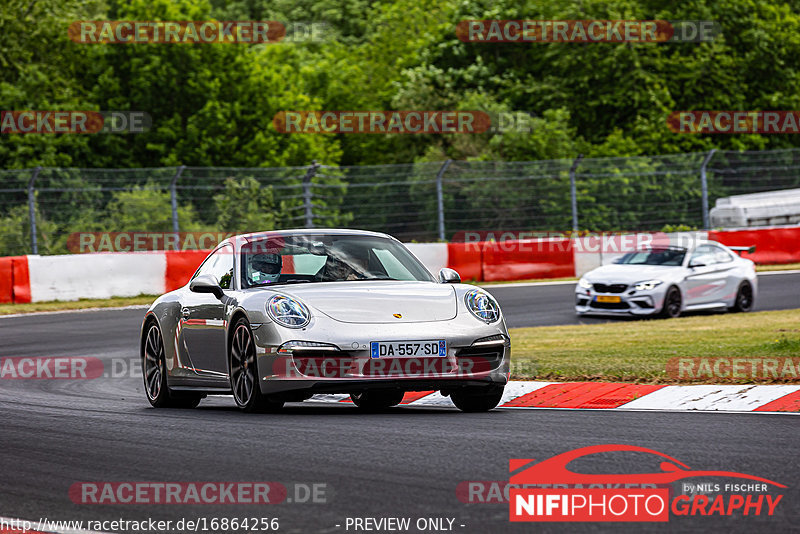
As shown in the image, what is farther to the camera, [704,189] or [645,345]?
[704,189]

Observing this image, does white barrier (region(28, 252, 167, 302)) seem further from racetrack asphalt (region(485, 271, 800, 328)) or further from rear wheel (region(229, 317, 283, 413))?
rear wheel (region(229, 317, 283, 413))

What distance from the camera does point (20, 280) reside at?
2144cm

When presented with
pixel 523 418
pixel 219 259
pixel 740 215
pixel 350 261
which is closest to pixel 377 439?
pixel 523 418

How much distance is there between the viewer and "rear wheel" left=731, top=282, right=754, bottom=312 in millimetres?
19812

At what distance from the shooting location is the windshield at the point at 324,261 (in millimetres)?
9156

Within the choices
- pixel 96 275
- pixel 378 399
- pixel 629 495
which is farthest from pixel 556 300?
pixel 629 495

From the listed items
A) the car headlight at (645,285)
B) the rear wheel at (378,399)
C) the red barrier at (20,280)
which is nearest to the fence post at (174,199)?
the red barrier at (20,280)

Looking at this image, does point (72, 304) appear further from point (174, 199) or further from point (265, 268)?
point (265, 268)

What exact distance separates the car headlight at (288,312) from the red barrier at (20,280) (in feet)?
45.6

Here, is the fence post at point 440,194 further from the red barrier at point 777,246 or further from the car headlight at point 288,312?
the car headlight at point 288,312

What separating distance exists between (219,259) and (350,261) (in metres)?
1.09

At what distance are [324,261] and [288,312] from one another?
97cm

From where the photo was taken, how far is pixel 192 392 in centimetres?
967

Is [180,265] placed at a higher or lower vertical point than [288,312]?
lower
